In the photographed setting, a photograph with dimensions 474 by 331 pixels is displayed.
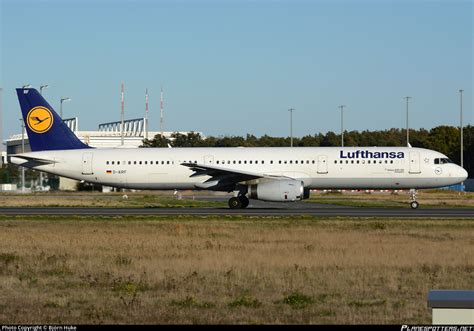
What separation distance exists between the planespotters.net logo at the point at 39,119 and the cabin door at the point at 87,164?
2886 millimetres

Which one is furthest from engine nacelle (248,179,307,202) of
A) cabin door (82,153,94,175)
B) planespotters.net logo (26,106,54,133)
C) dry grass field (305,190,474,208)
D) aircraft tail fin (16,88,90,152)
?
planespotters.net logo (26,106,54,133)

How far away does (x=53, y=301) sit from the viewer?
15.8 metres

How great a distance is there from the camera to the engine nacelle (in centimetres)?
4419

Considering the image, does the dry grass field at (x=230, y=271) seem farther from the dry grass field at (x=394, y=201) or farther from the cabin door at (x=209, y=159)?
the dry grass field at (x=394, y=201)

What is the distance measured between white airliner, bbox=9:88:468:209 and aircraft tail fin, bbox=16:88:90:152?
2.2 inches

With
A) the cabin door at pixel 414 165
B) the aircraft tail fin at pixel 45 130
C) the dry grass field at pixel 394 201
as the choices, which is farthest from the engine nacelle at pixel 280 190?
the aircraft tail fin at pixel 45 130

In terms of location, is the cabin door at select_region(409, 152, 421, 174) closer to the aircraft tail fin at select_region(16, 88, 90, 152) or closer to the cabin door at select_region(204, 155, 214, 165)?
→ the cabin door at select_region(204, 155, 214, 165)

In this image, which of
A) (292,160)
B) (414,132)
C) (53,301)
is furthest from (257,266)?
(414,132)

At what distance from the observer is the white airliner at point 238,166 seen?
47344 millimetres

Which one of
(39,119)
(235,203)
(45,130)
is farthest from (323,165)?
(39,119)

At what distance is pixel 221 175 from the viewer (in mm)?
46938

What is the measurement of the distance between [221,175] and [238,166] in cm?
197

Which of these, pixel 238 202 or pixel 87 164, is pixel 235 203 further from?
pixel 87 164

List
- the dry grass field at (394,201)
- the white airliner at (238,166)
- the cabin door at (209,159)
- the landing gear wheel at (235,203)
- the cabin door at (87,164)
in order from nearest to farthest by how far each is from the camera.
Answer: the landing gear wheel at (235,203)
the white airliner at (238,166)
the cabin door at (209,159)
the cabin door at (87,164)
the dry grass field at (394,201)
